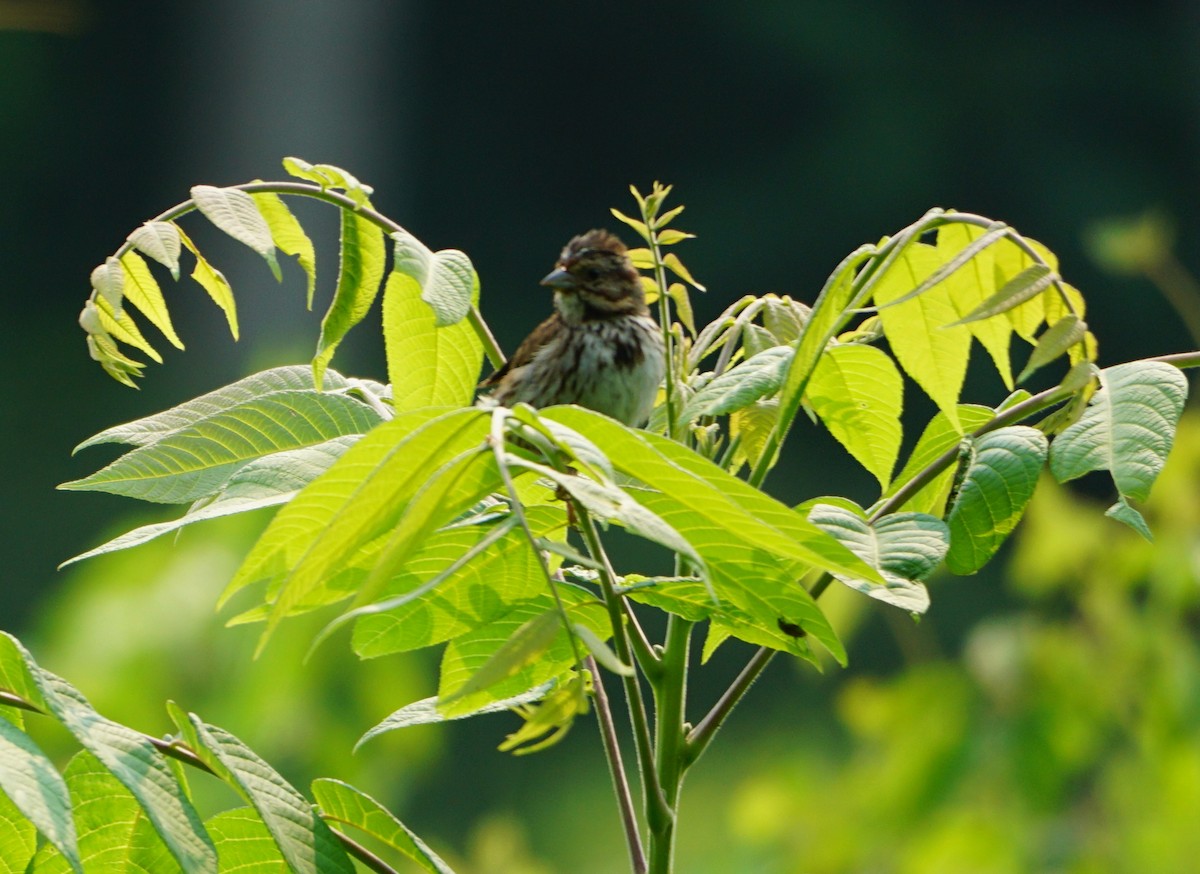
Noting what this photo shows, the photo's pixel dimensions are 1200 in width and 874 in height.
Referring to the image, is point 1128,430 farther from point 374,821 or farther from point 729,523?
point 374,821

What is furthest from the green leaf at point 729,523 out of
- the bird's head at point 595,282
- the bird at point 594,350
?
the bird's head at point 595,282

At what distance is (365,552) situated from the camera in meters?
0.75

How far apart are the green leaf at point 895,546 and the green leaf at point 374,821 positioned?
253 millimetres

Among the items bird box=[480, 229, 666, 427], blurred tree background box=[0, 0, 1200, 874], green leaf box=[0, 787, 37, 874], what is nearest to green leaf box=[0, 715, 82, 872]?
green leaf box=[0, 787, 37, 874]

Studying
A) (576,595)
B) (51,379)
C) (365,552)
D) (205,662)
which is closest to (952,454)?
(576,595)

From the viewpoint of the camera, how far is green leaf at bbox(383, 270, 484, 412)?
2.96 feet

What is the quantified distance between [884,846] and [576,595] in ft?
4.08

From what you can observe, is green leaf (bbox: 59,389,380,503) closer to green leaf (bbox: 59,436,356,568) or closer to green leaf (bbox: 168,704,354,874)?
green leaf (bbox: 59,436,356,568)

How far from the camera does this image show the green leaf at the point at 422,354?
0.90 m

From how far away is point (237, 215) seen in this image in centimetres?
83

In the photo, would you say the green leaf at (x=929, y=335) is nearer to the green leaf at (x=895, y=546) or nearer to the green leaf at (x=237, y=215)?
the green leaf at (x=895, y=546)

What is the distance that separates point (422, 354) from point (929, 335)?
29 centimetres

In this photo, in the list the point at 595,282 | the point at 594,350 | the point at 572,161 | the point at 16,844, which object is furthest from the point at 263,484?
the point at 572,161

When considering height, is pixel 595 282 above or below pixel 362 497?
below
